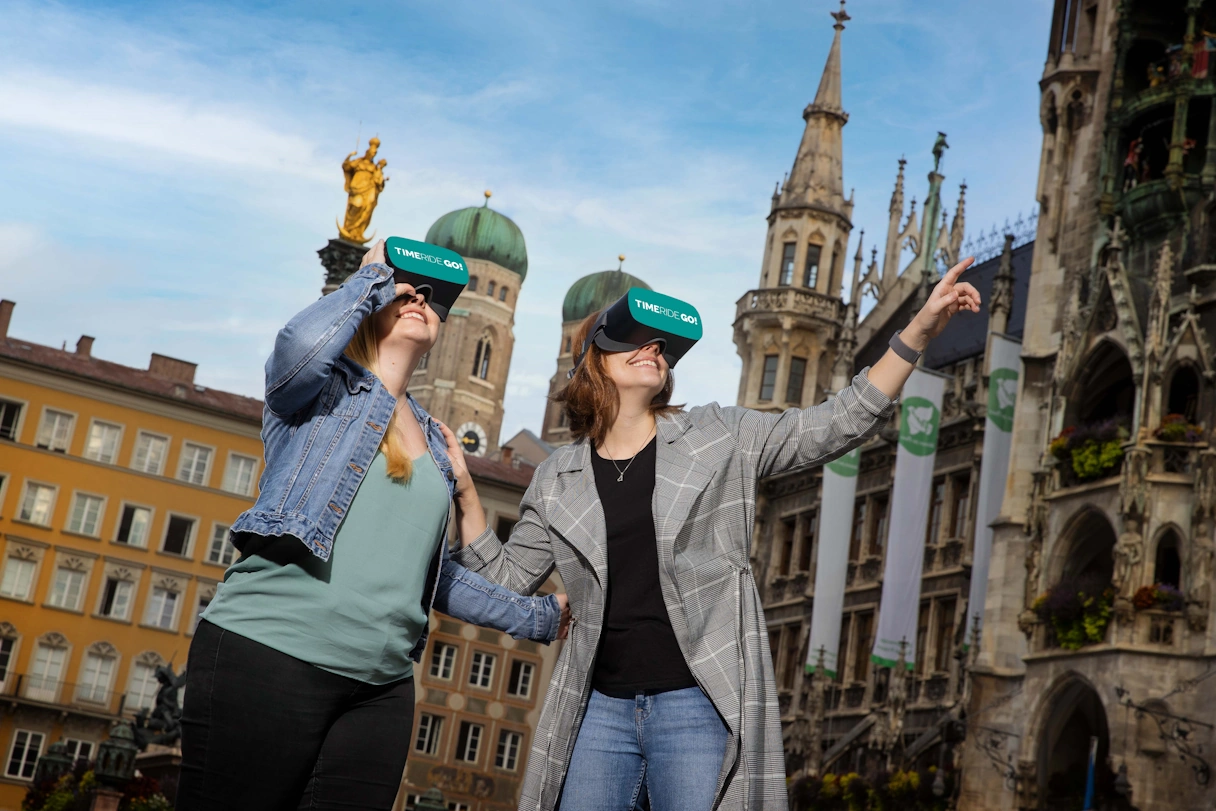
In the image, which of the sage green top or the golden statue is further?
the golden statue

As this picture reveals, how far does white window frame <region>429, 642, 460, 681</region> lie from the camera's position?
2141 inches

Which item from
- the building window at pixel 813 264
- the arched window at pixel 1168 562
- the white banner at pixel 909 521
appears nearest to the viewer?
the arched window at pixel 1168 562

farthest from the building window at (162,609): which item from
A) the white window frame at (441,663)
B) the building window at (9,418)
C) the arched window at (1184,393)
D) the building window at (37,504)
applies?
the arched window at (1184,393)

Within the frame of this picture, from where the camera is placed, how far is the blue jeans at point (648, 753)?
4.26 metres

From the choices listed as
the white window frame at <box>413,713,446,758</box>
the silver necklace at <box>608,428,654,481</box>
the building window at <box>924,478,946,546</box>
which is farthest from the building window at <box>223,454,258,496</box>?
the silver necklace at <box>608,428,654,481</box>

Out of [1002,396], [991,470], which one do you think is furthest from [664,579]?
[1002,396]

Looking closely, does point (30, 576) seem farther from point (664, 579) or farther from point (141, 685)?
point (664, 579)

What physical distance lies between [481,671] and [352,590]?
171 feet

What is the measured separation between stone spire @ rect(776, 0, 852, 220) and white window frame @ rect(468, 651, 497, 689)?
20.3 metres

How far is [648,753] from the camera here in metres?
4.35

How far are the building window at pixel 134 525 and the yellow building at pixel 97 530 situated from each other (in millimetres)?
47

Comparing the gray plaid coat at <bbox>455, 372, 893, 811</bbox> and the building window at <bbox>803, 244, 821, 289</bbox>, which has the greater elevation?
the building window at <bbox>803, 244, 821, 289</bbox>

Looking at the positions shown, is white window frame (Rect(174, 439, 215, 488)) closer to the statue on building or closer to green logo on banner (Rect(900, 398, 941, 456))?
the statue on building

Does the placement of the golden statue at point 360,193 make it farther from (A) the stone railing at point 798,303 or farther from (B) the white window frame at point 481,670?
(B) the white window frame at point 481,670
